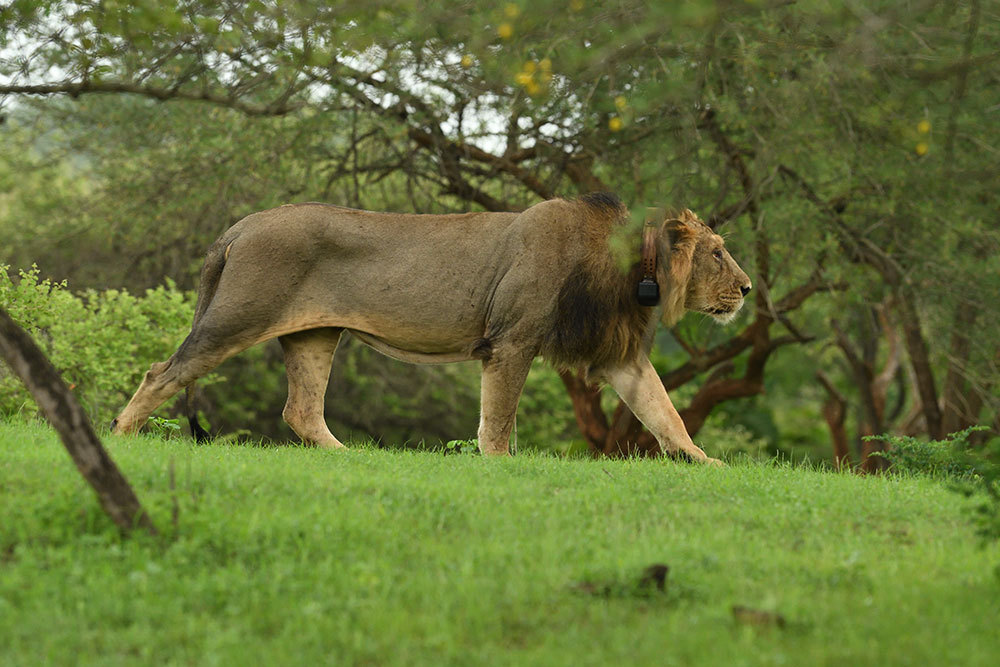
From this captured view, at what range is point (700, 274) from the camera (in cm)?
975

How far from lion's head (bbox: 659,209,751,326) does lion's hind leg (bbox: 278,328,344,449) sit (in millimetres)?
2777

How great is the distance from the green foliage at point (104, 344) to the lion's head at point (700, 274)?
5730mm

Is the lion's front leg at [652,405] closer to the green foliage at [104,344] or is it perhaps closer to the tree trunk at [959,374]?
the tree trunk at [959,374]

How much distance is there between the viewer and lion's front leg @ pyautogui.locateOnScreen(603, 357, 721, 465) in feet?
30.1

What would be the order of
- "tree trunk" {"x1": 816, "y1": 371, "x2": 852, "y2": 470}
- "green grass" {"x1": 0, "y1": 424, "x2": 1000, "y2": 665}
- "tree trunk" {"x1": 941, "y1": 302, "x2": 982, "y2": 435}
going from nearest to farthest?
"green grass" {"x1": 0, "y1": 424, "x2": 1000, "y2": 665}
"tree trunk" {"x1": 941, "y1": 302, "x2": 982, "y2": 435}
"tree trunk" {"x1": 816, "y1": 371, "x2": 852, "y2": 470}

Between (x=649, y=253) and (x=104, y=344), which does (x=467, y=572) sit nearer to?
(x=649, y=253)

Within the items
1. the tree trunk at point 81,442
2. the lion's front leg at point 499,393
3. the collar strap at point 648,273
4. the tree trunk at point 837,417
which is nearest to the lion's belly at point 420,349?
the lion's front leg at point 499,393

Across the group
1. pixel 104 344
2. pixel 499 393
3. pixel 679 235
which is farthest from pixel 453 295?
pixel 104 344

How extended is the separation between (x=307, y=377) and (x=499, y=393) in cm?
168

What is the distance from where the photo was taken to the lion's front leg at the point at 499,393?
9.01 m

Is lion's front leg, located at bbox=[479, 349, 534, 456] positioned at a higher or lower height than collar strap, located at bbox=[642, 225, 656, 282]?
lower

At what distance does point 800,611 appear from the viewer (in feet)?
16.2

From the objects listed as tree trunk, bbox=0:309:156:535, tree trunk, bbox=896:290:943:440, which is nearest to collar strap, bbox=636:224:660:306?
tree trunk, bbox=0:309:156:535

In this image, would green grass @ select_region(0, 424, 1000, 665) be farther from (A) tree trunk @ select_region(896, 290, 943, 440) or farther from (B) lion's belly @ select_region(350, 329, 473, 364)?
(A) tree trunk @ select_region(896, 290, 943, 440)
